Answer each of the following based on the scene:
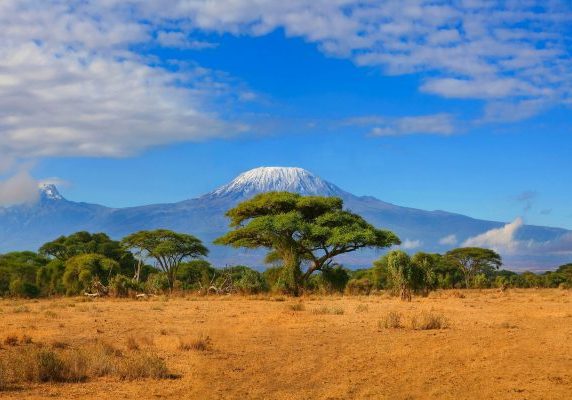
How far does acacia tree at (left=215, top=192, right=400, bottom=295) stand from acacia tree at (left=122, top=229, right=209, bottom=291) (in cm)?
1594

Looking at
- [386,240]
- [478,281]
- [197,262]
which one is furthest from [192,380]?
[197,262]

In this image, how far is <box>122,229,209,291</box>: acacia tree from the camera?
203 feet

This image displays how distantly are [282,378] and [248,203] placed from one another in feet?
111

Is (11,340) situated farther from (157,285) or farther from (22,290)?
(22,290)

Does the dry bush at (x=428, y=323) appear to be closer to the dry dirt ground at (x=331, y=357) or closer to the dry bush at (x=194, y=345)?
the dry dirt ground at (x=331, y=357)

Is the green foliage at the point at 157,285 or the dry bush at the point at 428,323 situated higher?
the green foliage at the point at 157,285

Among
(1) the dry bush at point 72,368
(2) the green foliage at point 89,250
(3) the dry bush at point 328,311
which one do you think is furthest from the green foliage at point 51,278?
(1) the dry bush at point 72,368

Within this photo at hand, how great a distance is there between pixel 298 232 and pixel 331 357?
2987cm

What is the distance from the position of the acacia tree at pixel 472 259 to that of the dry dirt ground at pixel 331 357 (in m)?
59.4

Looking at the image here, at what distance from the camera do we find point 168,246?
6103 cm

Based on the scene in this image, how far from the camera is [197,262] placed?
81125 mm

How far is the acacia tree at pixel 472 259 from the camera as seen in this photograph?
82938mm

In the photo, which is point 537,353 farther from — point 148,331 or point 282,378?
point 148,331

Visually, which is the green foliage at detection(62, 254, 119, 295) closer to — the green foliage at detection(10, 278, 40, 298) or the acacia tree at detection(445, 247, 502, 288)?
the green foliage at detection(10, 278, 40, 298)
